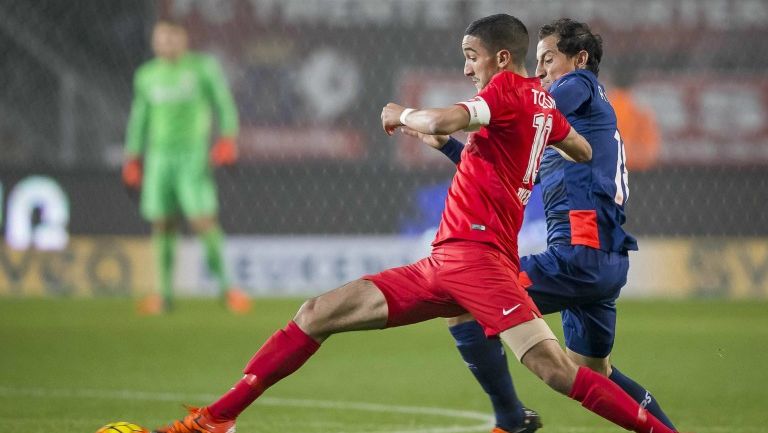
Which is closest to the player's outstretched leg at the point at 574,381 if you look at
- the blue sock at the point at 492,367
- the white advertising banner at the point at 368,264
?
the blue sock at the point at 492,367

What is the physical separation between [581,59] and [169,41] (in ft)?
25.9

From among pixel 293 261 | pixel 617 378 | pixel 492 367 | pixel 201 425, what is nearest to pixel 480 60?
pixel 492 367

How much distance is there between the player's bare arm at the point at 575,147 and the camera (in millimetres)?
4840

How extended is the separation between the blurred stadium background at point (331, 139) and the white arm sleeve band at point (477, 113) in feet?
30.2

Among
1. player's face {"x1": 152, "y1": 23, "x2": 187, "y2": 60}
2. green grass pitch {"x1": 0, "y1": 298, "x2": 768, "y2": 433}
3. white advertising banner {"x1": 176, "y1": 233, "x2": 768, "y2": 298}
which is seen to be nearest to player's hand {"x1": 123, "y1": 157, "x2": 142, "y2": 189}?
player's face {"x1": 152, "y1": 23, "x2": 187, "y2": 60}

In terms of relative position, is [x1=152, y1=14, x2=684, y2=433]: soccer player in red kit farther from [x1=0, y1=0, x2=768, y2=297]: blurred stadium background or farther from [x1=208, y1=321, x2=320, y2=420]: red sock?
[x1=0, y1=0, x2=768, y2=297]: blurred stadium background

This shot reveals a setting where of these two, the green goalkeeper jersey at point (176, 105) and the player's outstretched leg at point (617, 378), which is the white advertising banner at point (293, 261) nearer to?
the green goalkeeper jersey at point (176, 105)

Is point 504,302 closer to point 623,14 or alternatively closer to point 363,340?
point 363,340

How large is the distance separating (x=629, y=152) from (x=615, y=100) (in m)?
0.70

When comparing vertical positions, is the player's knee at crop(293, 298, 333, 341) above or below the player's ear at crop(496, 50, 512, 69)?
below

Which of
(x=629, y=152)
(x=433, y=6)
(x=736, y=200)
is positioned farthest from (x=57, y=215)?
(x=736, y=200)

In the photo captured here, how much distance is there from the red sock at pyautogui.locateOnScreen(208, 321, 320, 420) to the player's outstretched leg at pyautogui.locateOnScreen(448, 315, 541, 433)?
0.75 metres

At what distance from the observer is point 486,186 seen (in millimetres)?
4727

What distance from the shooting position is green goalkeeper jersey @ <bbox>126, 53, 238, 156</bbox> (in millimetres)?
12828
